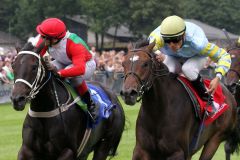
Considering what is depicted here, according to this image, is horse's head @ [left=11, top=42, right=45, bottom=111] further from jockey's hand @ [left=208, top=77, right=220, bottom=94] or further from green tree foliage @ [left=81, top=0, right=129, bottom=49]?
green tree foliage @ [left=81, top=0, right=129, bottom=49]

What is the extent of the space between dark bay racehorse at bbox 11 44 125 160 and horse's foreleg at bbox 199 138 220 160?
4.82 feet

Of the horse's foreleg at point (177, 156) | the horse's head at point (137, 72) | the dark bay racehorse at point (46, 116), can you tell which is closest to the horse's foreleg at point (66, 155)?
the dark bay racehorse at point (46, 116)

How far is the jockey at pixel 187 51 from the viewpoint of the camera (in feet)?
22.8

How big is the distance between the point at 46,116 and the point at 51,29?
0.99 meters

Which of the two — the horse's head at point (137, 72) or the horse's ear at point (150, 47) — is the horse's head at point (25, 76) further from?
the horse's ear at point (150, 47)

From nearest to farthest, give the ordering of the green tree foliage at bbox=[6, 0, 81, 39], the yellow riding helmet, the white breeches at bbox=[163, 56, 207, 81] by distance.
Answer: the yellow riding helmet → the white breeches at bbox=[163, 56, 207, 81] → the green tree foliage at bbox=[6, 0, 81, 39]

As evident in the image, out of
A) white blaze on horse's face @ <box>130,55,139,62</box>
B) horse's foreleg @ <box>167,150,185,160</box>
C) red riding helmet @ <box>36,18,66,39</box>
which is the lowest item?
horse's foreleg @ <box>167,150,185,160</box>

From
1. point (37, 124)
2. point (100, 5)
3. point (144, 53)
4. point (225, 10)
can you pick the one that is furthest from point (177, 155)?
point (225, 10)

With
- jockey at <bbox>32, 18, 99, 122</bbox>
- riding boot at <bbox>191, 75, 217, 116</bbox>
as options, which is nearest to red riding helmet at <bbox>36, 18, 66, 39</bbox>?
jockey at <bbox>32, 18, 99, 122</bbox>

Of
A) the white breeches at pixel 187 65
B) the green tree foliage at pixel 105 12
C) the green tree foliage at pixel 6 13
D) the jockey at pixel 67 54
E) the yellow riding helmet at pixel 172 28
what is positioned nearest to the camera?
the yellow riding helmet at pixel 172 28

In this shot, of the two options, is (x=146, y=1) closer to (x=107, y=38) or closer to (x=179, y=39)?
(x=107, y=38)

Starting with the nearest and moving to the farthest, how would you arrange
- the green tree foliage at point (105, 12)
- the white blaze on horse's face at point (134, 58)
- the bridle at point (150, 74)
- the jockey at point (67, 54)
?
the bridle at point (150, 74), the white blaze on horse's face at point (134, 58), the jockey at point (67, 54), the green tree foliage at point (105, 12)

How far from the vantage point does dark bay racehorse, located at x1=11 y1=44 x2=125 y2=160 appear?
668 cm

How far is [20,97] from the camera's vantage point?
6473mm
